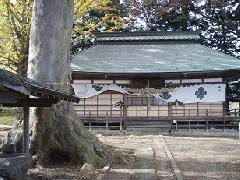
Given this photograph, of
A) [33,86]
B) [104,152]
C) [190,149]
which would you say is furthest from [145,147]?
[33,86]

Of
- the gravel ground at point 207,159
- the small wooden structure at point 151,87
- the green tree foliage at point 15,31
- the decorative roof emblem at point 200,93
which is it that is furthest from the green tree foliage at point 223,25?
the gravel ground at point 207,159

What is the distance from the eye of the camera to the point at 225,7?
33969 mm

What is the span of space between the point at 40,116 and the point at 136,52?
17.4 meters

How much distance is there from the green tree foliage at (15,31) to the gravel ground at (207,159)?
1068 cm

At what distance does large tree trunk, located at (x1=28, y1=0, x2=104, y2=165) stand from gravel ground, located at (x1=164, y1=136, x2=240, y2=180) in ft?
8.29

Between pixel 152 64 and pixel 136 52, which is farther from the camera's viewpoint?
pixel 136 52

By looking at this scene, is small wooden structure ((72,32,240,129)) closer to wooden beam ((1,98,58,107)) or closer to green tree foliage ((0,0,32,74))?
green tree foliage ((0,0,32,74))

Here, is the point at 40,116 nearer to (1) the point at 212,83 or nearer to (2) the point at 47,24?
(2) the point at 47,24

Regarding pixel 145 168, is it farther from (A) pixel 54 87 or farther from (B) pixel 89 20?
(B) pixel 89 20

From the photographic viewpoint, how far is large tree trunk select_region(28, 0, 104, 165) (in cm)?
1052

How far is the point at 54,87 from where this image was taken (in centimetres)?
1063

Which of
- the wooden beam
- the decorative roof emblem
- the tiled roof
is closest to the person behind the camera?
the wooden beam

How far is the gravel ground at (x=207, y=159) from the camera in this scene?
9.65m

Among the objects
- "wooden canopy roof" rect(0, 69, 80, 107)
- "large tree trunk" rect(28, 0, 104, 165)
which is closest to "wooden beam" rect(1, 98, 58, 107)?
"wooden canopy roof" rect(0, 69, 80, 107)
